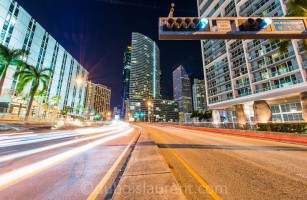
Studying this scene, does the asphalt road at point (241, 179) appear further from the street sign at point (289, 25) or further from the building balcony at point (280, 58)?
the building balcony at point (280, 58)

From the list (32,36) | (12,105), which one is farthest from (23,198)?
(32,36)

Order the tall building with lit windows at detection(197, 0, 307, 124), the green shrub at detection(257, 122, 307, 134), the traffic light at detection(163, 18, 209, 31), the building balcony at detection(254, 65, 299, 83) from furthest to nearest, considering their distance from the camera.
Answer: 1. the building balcony at detection(254, 65, 299, 83)
2. the tall building with lit windows at detection(197, 0, 307, 124)
3. the green shrub at detection(257, 122, 307, 134)
4. the traffic light at detection(163, 18, 209, 31)

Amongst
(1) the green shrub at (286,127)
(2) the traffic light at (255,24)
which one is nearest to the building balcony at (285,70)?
(1) the green shrub at (286,127)

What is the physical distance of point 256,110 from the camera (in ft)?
96.2

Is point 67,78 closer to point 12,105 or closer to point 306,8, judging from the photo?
point 12,105

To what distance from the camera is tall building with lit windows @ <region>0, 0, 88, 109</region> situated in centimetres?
3353

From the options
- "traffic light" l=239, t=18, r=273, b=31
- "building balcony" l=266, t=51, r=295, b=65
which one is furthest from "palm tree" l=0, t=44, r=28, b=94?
"building balcony" l=266, t=51, r=295, b=65

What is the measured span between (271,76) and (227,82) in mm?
12188

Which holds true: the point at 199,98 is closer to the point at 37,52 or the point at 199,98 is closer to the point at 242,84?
the point at 242,84

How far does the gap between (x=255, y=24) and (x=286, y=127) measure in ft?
49.6

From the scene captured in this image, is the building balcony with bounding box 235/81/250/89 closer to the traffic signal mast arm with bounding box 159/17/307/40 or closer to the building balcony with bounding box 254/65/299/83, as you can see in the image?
the building balcony with bounding box 254/65/299/83

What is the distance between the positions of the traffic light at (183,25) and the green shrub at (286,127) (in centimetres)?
1588

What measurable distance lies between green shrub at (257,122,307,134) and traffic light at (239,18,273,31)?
528 inches

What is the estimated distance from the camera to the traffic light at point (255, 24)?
6.88m
